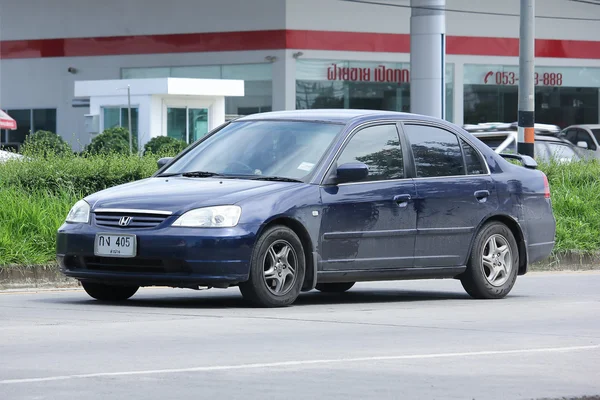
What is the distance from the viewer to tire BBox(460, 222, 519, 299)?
12.3 meters

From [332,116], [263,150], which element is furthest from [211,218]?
[332,116]

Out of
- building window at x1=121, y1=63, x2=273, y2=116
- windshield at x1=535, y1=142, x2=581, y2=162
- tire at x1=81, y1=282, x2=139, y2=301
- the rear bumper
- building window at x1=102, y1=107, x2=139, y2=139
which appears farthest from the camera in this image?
building window at x1=121, y1=63, x2=273, y2=116

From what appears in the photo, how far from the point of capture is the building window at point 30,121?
5431 centimetres

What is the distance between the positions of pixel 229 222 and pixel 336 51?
39.9m

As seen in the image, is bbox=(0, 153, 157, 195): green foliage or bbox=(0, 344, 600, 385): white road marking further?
bbox=(0, 153, 157, 195): green foliage

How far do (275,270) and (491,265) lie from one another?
262 cm

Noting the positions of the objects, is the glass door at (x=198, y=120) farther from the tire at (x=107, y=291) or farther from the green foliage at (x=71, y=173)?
the tire at (x=107, y=291)

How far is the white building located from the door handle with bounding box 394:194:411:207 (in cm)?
3719

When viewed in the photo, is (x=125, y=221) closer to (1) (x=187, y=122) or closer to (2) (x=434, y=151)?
(2) (x=434, y=151)

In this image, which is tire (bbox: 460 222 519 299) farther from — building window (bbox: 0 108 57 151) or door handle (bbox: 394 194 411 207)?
building window (bbox: 0 108 57 151)

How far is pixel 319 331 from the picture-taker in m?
9.48

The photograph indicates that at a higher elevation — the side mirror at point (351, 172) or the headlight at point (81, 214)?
the side mirror at point (351, 172)

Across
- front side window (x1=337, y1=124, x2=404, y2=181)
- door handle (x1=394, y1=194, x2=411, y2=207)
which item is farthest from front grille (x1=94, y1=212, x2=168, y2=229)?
door handle (x1=394, y1=194, x2=411, y2=207)

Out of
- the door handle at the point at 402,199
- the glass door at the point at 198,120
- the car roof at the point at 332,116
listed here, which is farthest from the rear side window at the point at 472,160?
the glass door at the point at 198,120
